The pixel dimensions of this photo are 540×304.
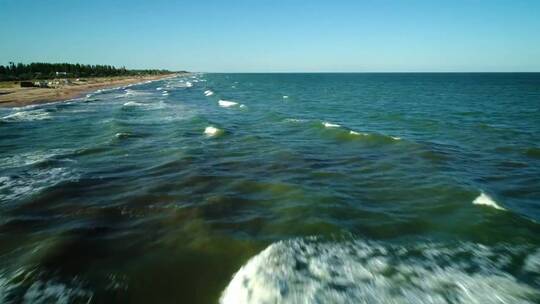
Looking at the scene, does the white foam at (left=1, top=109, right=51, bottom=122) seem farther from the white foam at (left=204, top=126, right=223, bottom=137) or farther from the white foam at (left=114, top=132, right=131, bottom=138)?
the white foam at (left=204, top=126, right=223, bottom=137)

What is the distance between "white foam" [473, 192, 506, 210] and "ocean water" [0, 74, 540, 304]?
0.05m

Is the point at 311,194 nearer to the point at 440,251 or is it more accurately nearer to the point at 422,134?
the point at 440,251

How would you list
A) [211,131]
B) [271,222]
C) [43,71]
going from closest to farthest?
[271,222] → [211,131] → [43,71]

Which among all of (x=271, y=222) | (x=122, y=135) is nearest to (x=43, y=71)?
(x=122, y=135)

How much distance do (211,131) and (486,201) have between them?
56.7 feet

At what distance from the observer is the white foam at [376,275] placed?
6535 millimetres

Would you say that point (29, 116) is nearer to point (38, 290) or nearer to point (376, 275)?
point (38, 290)

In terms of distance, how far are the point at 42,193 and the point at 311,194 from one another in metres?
8.76

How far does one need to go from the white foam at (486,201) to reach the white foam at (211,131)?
1593 centimetres

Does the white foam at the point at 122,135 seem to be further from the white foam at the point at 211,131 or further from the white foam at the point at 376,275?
the white foam at the point at 376,275

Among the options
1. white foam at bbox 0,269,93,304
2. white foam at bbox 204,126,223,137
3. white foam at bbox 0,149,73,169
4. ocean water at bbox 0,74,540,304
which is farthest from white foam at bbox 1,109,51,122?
white foam at bbox 0,269,93,304

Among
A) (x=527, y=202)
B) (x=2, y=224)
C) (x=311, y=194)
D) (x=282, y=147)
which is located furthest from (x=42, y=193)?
(x=527, y=202)

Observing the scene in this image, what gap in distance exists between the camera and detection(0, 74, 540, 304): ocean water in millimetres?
6852

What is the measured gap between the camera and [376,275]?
7.21 m
